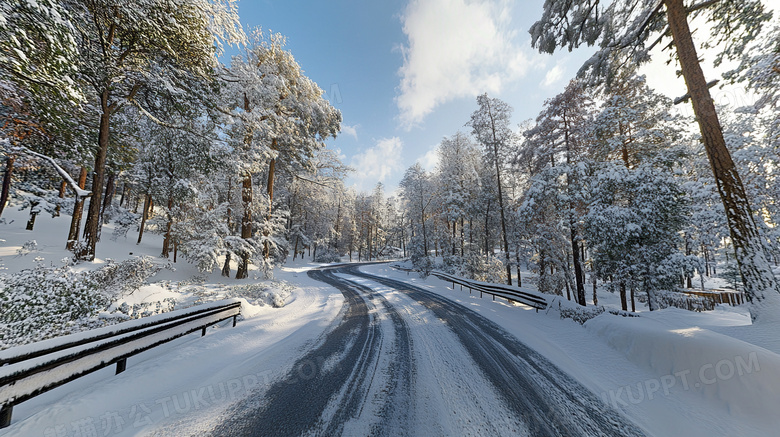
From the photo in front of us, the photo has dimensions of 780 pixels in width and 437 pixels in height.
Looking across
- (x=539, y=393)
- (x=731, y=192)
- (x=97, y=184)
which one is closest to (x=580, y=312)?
(x=731, y=192)

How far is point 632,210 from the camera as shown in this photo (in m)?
9.53

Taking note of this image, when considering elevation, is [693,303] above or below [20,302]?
below

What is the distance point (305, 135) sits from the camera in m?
14.7

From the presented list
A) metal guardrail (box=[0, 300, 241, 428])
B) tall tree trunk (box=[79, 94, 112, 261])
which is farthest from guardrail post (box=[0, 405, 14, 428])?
tall tree trunk (box=[79, 94, 112, 261])

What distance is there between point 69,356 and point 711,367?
7.95 metres

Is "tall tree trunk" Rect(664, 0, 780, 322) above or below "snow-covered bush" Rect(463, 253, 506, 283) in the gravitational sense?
above

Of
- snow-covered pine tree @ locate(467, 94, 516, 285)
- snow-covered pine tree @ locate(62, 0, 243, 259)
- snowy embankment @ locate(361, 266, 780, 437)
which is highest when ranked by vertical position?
snow-covered pine tree @ locate(467, 94, 516, 285)

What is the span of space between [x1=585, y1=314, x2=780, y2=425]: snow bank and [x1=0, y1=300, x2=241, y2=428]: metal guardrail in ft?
22.8

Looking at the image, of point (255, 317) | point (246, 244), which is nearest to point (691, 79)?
point (255, 317)

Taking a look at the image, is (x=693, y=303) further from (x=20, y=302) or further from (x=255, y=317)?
(x=20, y=302)

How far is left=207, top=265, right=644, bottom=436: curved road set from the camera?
8.68ft

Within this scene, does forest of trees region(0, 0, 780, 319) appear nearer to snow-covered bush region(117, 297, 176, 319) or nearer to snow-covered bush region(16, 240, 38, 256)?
snow-covered bush region(16, 240, 38, 256)

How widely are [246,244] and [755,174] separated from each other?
25.7 m

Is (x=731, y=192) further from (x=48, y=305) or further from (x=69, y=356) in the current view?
(x=48, y=305)
